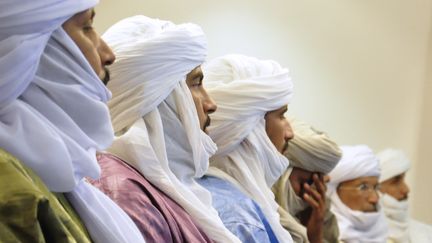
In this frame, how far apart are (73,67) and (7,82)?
130 millimetres

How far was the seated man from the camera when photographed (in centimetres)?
293

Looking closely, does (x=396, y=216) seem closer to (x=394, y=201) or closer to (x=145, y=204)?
(x=394, y=201)

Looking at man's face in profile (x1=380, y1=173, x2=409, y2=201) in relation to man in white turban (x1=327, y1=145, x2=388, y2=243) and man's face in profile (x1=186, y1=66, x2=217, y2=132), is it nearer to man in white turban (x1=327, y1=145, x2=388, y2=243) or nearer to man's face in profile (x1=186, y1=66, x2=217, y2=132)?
man in white turban (x1=327, y1=145, x2=388, y2=243)

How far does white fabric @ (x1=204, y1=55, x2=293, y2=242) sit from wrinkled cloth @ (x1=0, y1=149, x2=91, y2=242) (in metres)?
1.29

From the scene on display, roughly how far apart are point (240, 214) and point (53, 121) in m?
0.96

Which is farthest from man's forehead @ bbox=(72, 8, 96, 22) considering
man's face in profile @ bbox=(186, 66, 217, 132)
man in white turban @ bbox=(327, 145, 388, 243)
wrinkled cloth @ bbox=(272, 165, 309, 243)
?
man in white turban @ bbox=(327, 145, 388, 243)

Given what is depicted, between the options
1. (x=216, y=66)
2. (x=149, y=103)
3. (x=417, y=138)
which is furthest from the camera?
(x=417, y=138)

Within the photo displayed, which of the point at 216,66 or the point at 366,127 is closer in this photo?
the point at 216,66

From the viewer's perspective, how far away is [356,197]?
3.87 m

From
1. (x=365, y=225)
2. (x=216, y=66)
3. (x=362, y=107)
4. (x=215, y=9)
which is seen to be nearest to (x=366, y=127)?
(x=362, y=107)

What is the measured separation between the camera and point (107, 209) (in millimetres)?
1195

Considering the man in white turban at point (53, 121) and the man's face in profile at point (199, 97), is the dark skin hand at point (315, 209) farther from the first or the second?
the man in white turban at point (53, 121)

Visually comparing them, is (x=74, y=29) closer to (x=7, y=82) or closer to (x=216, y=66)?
(x=7, y=82)

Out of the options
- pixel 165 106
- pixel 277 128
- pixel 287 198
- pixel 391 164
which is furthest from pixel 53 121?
pixel 391 164
